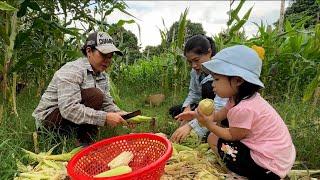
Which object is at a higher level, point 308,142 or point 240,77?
point 240,77

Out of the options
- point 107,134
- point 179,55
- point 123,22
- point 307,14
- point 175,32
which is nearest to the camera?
point 107,134

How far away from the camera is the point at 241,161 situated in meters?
2.45

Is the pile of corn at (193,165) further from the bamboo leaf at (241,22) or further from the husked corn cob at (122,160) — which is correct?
the bamboo leaf at (241,22)

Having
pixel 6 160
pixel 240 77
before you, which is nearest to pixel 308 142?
pixel 240 77

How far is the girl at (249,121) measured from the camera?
2342 millimetres

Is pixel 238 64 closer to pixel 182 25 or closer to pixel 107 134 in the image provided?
pixel 107 134

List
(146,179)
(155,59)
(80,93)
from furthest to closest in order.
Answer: (155,59)
(80,93)
(146,179)

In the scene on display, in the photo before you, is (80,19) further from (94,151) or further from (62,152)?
(94,151)

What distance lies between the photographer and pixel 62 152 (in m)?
2.88

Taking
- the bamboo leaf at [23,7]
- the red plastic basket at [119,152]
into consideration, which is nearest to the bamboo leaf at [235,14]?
the bamboo leaf at [23,7]

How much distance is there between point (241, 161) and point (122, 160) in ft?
2.20

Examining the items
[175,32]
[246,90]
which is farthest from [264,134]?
[175,32]

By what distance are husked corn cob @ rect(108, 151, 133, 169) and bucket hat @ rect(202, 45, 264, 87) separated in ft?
2.20

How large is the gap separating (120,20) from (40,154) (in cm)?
177
